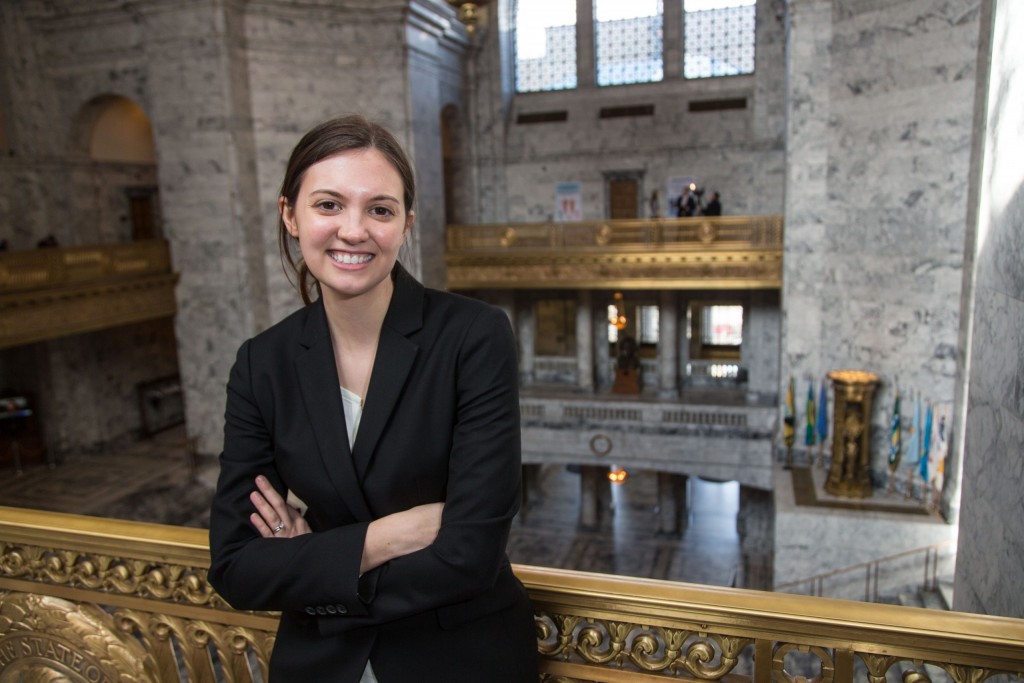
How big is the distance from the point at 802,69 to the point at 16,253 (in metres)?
13.9

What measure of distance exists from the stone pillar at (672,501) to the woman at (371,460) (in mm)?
17447

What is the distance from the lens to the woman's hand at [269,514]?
1.92 meters

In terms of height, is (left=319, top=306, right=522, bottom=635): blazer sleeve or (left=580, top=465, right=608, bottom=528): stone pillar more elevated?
(left=319, top=306, right=522, bottom=635): blazer sleeve

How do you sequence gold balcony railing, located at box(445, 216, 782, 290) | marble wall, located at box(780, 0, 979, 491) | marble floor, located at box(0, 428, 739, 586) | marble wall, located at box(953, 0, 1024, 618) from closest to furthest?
1. marble wall, located at box(953, 0, 1024, 618)
2. marble wall, located at box(780, 0, 979, 491)
3. marble floor, located at box(0, 428, 739, 586)
4. gold balcony railing, located at box(445, 216, 782, 290)

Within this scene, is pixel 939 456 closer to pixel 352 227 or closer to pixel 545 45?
pixel 352 227

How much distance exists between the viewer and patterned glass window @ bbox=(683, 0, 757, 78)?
20047 mm

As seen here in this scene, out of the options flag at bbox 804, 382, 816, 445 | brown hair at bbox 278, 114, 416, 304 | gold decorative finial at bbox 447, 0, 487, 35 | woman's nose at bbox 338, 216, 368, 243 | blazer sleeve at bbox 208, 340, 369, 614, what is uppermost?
gold decorative finial at bbox 447, 0, 487, 35

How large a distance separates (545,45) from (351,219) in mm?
21673

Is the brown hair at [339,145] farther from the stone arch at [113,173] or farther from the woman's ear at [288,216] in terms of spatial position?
the stone arch at [113,173]

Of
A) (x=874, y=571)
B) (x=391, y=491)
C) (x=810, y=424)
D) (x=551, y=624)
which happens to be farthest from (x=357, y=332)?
(x=810, y=424)

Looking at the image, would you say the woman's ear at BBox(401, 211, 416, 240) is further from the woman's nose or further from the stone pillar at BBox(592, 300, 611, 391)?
the stone pillar at BBox(592, 300, 611, 391)

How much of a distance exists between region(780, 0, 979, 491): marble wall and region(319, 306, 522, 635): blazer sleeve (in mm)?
11543

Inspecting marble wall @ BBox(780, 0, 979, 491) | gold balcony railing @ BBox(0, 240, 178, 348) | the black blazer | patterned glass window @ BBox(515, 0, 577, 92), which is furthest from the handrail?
patterned glass window @ BBox(515, 0, 577, 92)

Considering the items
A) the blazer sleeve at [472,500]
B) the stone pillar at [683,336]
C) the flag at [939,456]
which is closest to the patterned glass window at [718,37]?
the stone pillar at [683,336]
